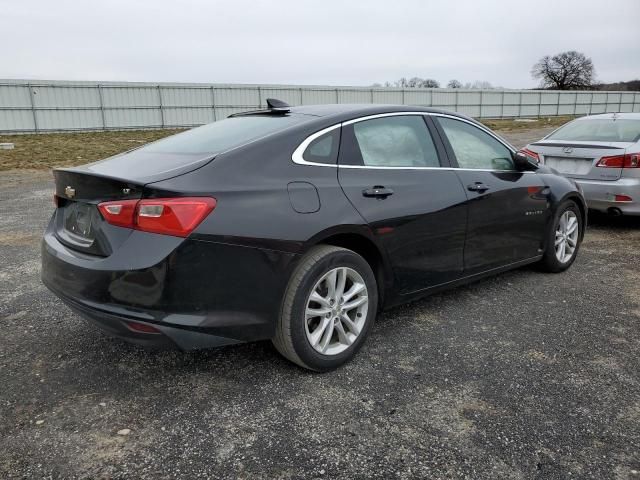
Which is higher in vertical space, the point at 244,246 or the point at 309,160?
the point at 309,160

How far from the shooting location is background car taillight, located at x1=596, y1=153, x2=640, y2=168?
609cm

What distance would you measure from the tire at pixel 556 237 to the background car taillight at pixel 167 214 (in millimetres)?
3373

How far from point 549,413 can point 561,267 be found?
2630mm

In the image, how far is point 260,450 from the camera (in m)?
2.40

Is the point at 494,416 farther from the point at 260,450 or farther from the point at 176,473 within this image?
the point at 176,473

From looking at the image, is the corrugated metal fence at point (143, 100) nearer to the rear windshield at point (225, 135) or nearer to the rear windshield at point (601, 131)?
the rear windshield at point (601, 131)

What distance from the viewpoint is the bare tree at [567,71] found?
78.4 metres

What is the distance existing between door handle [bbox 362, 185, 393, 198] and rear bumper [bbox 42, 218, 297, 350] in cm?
68

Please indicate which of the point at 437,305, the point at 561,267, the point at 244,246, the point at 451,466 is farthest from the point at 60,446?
the point at 561,267

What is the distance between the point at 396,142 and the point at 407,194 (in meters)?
0.39

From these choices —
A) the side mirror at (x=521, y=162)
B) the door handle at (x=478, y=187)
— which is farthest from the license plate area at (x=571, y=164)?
the door handle at (x=478, y=187)

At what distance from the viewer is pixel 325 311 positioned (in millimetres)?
3057

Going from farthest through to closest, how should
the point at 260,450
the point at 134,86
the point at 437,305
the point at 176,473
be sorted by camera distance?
1. the point at 134,86
2. the point at 437,305
3. the point at 260,450
4. the point at 176,473

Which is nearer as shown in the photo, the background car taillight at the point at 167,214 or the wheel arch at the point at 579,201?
the background car taillight at the point at 167,214
